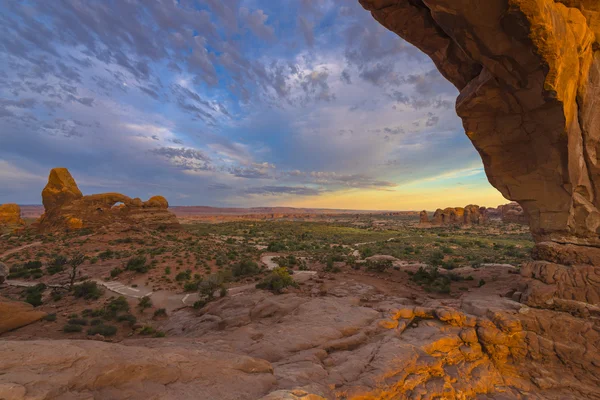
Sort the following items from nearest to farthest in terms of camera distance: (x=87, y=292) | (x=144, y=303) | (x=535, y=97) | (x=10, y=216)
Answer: (x=535, y=97), (x=144, y=303), (x=87, y=292), (x=10, y=216)

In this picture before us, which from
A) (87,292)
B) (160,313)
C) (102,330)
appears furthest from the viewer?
(87,292)

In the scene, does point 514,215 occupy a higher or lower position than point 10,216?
higher

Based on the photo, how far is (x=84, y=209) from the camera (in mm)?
39094

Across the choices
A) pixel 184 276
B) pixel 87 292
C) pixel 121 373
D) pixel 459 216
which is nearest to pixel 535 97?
pixel 121 373

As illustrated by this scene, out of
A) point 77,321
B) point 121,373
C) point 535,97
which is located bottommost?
point 77,321

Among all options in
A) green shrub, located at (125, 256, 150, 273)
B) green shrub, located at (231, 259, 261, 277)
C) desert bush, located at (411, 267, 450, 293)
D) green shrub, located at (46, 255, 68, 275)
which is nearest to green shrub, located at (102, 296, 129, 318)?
green shrub, located at (125, 256, 150, 273)

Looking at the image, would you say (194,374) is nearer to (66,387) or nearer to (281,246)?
(66,387)

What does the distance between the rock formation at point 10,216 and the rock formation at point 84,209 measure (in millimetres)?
8355

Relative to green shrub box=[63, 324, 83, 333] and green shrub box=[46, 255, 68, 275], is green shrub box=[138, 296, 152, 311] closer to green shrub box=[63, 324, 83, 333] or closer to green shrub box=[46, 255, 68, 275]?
green shrub box=[63, 324, 83, 333]

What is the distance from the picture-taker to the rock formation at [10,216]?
42231 mm

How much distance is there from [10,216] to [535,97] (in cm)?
6832

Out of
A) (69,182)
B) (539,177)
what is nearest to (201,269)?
(539,177)

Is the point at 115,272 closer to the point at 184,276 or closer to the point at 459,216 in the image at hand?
the point at 184,276

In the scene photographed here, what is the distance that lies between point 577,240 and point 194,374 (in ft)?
41.8
